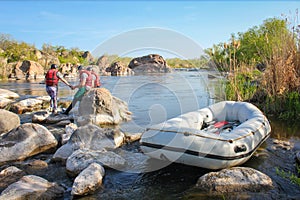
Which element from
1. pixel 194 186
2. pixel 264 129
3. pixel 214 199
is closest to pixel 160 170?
pixel 194 186

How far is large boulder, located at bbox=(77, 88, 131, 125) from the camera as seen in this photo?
26.1 ft

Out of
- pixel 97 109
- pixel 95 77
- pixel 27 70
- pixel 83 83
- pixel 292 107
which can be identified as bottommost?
pixel 97 109

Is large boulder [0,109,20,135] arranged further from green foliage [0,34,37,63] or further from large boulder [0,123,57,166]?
green foliage [0,34,37,63]

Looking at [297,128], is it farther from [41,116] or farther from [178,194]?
[41,116]

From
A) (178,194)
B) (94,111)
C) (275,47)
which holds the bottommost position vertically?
(178,194)

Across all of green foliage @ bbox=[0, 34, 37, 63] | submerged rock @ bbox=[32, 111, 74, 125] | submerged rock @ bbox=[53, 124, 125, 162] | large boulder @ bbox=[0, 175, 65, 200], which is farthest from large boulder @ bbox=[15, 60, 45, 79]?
large boulder @ bbox=[0, 175, 65, 200]

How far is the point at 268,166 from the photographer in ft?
14.8

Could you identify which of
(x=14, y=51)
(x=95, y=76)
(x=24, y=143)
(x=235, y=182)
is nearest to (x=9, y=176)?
(x=24, y=143)

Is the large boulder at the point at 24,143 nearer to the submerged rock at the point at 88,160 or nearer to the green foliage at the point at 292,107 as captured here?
the submerged rock at the point at 88,160

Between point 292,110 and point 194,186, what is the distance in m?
5.61

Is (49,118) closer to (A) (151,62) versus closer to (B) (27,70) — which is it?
(A) (151,62)

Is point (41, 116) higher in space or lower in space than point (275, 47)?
lower

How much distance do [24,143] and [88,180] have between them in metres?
2.26

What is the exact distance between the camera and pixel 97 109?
8109 mm
